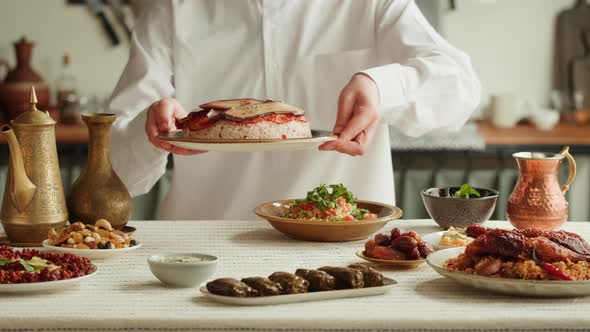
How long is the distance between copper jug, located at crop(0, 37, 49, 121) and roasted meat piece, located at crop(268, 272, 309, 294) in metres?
2.92

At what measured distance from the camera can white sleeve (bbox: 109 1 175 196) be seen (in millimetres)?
2311

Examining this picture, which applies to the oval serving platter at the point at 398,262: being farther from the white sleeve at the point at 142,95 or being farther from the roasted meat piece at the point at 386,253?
the white sleeve at the point at 142,95

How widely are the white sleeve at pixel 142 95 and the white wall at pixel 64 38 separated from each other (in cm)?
188

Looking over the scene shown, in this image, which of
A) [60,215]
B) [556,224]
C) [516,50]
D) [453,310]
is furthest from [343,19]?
[516,50]

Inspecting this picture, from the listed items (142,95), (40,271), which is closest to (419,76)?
(142,95)

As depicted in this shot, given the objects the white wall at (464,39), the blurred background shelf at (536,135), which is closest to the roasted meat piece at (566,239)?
A: the blurred background shelf at (536,135)

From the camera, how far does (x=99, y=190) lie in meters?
1.80

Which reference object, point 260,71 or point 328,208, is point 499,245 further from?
point 260,71

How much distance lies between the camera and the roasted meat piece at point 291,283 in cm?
133

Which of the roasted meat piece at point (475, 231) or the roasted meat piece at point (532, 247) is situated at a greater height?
the roasted meat piece at point (532, 247)

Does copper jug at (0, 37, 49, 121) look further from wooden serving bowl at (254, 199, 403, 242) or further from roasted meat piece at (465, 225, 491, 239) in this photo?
roasted meat piece at (465, 225, 491, 239)

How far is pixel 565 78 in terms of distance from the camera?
14.3 feet

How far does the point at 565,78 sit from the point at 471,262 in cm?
321

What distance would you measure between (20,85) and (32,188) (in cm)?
250
